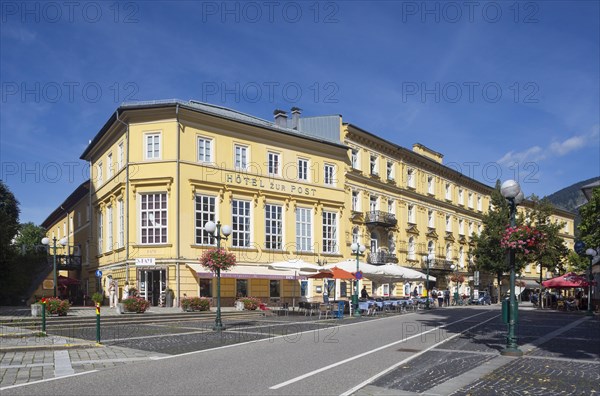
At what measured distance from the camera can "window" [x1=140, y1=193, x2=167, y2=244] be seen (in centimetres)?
3403

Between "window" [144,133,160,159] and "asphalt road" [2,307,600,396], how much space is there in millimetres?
16968

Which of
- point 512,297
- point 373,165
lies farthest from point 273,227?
point 512,297

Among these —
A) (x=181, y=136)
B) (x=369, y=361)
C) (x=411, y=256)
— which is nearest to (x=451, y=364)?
(x=369, y=361)

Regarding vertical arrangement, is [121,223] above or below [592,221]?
above

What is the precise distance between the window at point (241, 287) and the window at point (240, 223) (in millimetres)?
2263

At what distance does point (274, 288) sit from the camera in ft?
126

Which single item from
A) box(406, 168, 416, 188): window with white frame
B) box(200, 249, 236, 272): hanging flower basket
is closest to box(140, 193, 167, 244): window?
box(200, 249, 236, 272): hanging flower basket

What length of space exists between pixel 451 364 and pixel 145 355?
6.93m

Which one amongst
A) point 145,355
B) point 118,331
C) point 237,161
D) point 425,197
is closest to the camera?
point 145,355

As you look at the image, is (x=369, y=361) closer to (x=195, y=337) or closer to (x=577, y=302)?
(x=195, y=337)

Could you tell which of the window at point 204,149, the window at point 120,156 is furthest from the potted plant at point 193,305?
the window at point 120,156

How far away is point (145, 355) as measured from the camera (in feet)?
44.6

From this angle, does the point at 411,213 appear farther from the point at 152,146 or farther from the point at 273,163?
the point at 152,146

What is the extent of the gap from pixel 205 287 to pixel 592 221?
69.4ft
